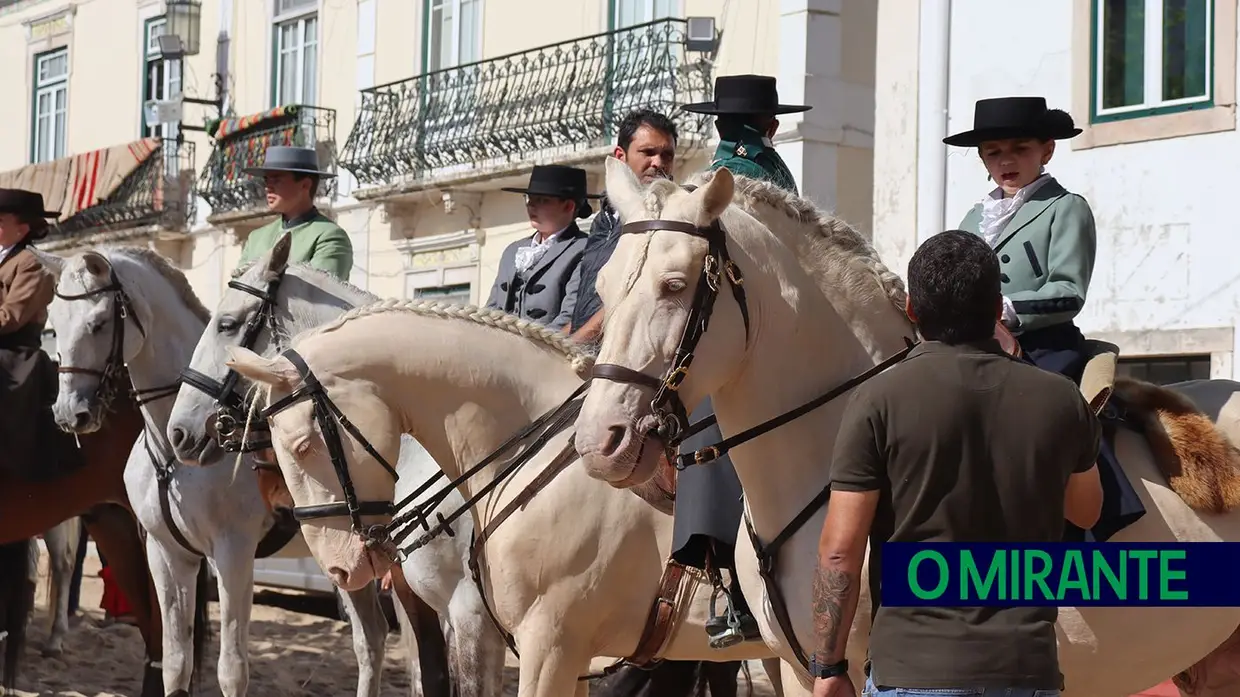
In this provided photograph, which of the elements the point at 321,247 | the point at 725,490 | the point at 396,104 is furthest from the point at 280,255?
the point at 396,104

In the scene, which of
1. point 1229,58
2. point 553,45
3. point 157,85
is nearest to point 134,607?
point 1229,58

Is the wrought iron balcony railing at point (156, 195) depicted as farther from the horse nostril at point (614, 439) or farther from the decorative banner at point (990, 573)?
the decorative banner at point (990, 573)

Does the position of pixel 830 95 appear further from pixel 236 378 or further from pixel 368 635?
pixel 236 378

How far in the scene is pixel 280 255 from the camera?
7578mm

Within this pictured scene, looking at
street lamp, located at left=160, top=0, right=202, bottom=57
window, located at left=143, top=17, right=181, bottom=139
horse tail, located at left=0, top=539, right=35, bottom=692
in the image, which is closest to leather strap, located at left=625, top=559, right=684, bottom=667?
horse tail, located at left=0, top=539, right=35, bottom=692

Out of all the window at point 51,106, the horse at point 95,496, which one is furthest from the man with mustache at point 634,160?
the window at point 51,106

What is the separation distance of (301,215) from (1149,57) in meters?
6.88

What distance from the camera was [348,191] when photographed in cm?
2127

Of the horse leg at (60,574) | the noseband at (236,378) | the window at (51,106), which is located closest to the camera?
the noseband at (236,378)

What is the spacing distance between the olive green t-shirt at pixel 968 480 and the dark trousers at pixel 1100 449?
959 millimetres

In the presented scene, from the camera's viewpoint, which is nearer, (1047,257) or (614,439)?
(614,439)

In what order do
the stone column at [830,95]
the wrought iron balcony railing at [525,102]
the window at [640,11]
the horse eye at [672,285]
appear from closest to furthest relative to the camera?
the horse eye at [672,285]
the stone column at [830,95]
the wrought iron balcony railing at [525,102]
the window at [640,11]

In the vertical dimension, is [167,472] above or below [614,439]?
below

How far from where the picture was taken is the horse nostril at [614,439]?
13.5 ft
